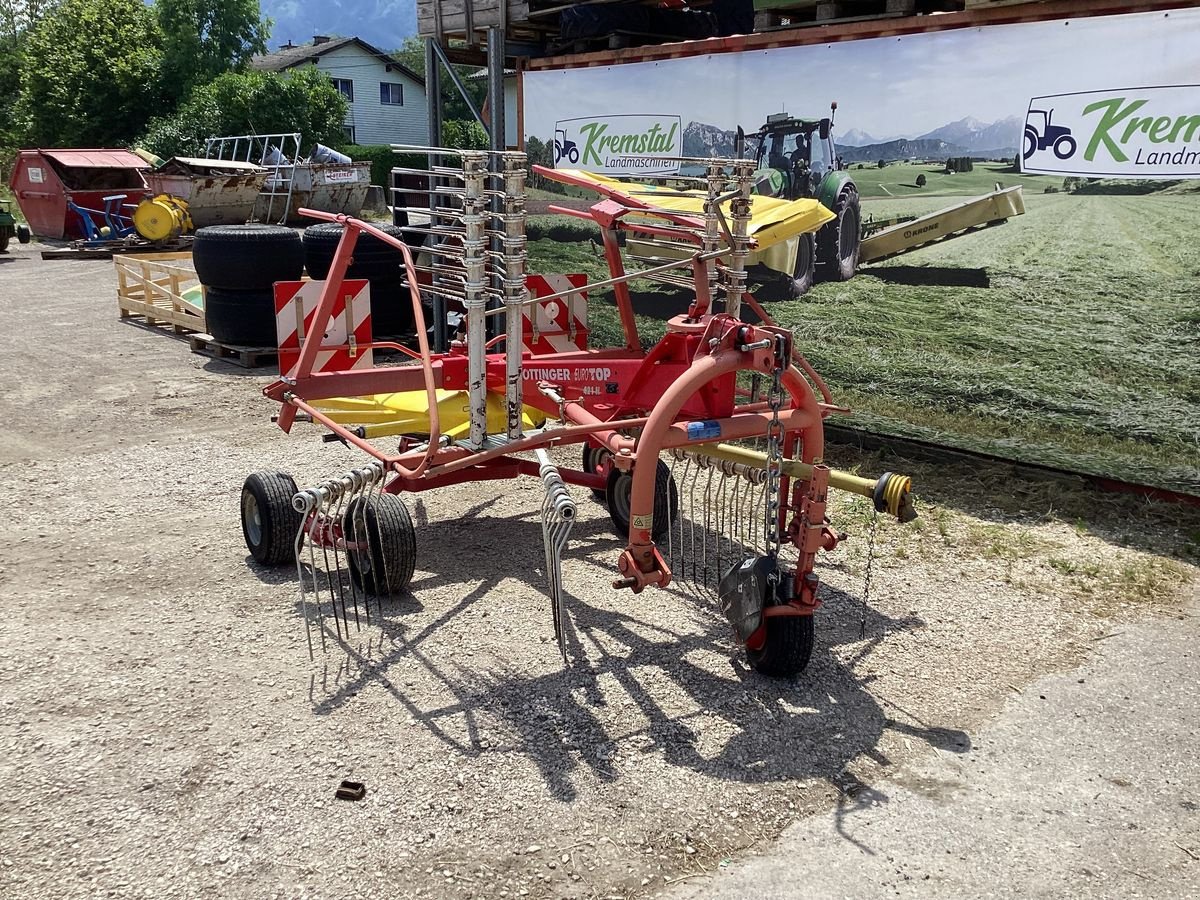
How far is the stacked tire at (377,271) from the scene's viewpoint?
32.8 feet

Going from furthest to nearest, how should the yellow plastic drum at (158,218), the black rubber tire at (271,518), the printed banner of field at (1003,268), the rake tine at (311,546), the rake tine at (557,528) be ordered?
the yellow plastic drum at (158,218)
the printed banner of field at (1003,268)
the black rubber tire at (271,518)
the rake tine at (311,546)
the rake tine at (557,528)

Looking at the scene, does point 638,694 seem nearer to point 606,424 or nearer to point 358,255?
Answer: point 606,424

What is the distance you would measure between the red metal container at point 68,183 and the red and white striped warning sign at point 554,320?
1564 centimetres

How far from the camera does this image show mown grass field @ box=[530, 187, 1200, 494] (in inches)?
240


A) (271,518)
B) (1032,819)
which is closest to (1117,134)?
(1032,819)

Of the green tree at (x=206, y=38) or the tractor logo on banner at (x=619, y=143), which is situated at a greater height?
the green tree at (x=206, y=38)

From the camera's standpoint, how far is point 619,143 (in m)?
8.66

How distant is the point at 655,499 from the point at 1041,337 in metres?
2.80

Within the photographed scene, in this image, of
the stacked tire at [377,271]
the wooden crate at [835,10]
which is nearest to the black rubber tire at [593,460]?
the wooden crate at [835,10]

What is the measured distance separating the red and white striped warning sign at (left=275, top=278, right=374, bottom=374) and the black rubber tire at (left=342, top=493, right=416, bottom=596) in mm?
1667

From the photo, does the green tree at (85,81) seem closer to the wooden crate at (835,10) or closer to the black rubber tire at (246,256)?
the black rubber tire at (246,256)

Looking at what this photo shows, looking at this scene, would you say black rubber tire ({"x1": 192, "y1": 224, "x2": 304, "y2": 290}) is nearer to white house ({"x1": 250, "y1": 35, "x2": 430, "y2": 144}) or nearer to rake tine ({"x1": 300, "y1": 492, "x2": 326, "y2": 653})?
rake tine ({"x1": 300, "y1": 492, "x2": 326, "y2": 653})

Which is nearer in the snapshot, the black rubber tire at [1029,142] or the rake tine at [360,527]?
the rake tine at [360,527]

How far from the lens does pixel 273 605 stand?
16.0 ft
